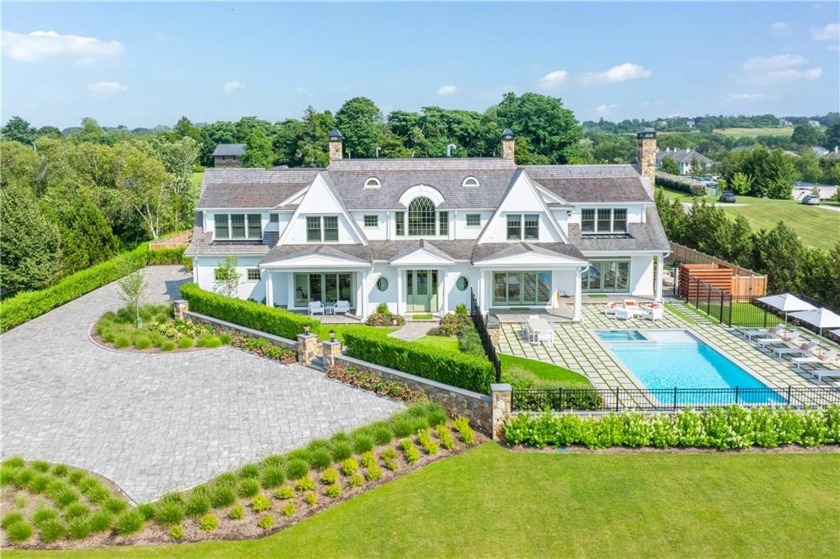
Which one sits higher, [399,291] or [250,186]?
[250,186]

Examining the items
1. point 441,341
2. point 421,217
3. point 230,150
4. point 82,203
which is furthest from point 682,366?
point 230,150

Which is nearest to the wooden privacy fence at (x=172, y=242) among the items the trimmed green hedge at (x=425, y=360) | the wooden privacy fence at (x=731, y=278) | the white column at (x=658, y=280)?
the trimmed green hedge at (x=425, y=360)

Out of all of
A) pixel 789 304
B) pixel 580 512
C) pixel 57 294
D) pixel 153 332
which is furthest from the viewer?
pixel 57 294

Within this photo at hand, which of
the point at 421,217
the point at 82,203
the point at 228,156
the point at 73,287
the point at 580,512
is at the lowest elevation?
the point at 580,512

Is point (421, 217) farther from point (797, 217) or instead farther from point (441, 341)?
point (797, 217)

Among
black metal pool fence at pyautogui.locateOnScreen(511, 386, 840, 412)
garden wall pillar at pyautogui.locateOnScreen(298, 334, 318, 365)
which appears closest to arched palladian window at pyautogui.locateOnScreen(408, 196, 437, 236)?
garden wall pillar at pyautogui.locateOnScreen(298, 334, 318, 365)

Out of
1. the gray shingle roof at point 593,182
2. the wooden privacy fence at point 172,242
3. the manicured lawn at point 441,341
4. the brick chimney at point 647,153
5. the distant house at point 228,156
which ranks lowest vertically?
the manicured lawn at point 441,341

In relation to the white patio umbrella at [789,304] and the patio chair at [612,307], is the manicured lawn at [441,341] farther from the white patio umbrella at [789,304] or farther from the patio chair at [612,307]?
the white patio umbrella at [789,304]

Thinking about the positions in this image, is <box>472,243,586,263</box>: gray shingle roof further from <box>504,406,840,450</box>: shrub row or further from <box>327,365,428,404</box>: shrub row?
<box>504,406,840,450</box>: shrub row
